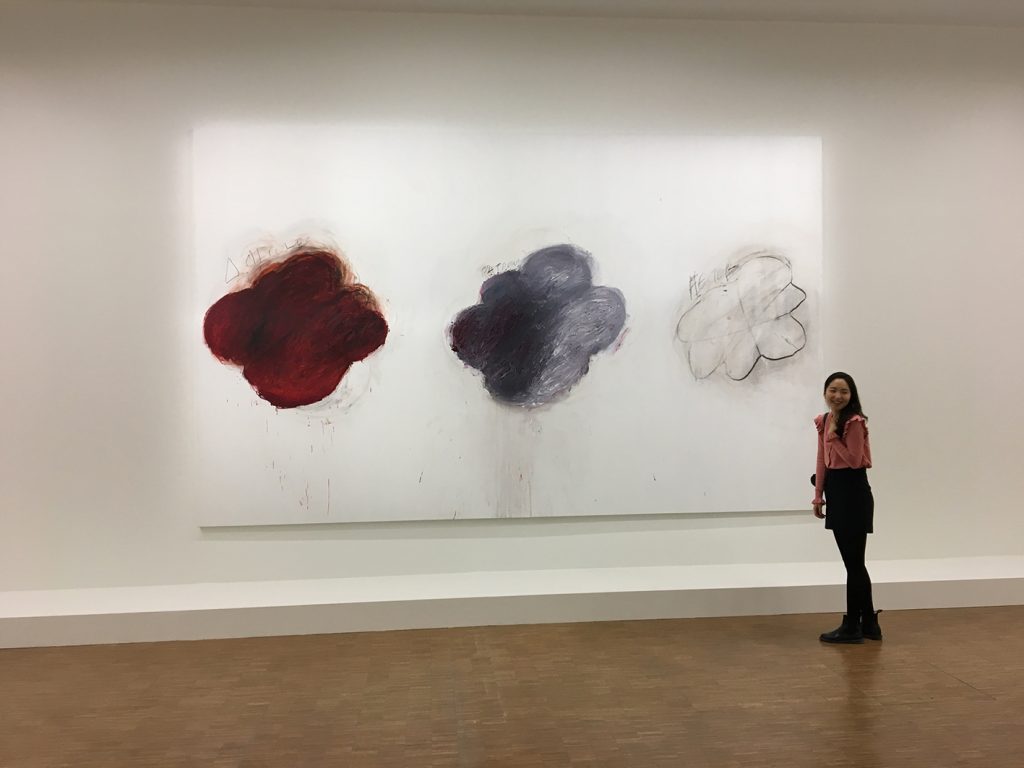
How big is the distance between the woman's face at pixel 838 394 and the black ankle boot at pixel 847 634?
1.10 metres

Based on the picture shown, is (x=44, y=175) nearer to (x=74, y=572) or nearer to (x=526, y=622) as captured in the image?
(x=74, y=572)

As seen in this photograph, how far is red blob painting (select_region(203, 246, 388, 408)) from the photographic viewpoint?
14.5 feet

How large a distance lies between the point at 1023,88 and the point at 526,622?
187 inches

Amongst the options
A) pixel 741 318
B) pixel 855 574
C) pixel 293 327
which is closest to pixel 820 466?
pixel 855 574

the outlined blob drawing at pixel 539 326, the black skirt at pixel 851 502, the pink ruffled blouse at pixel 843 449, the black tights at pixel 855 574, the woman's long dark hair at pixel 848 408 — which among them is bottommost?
the black tights at pixel 855 574

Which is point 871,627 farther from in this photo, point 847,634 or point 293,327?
point 293,327

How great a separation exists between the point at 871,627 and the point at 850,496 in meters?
0.71

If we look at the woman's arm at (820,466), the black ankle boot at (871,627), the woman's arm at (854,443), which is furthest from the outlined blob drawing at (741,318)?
the black ankle boot at (871,627)

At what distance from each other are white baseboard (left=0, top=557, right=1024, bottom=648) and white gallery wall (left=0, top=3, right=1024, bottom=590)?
0.51 ft

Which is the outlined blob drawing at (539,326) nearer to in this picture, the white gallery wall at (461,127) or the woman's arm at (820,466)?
the white gallery wall at (461,127)

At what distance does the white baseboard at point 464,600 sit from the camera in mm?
3992

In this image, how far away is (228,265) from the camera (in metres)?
4.43

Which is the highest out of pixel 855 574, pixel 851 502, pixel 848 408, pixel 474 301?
pixel 474 301

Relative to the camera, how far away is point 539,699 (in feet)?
10.4
